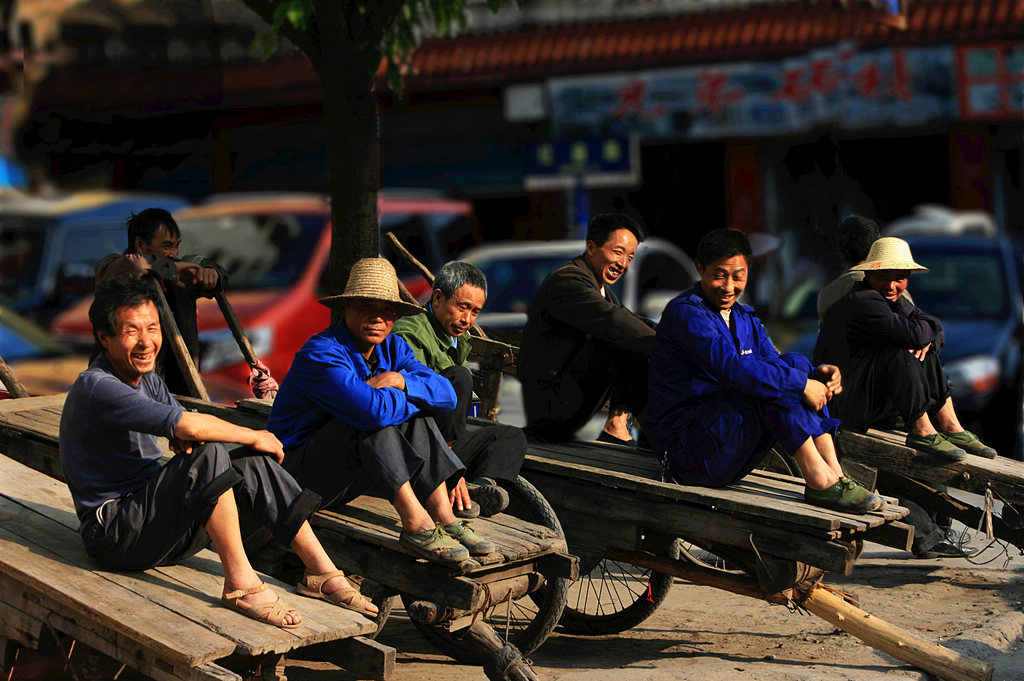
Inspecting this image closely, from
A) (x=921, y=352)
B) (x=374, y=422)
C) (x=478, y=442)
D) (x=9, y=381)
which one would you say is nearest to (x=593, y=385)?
(x=478, y=442)

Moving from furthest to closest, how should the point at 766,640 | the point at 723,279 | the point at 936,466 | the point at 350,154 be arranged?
the point at 350,154, the point at 936,466, the point at 766,640, the point at 723,279

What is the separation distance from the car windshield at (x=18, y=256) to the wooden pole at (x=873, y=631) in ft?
23.9

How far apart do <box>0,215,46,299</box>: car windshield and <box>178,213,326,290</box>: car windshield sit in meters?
1.28

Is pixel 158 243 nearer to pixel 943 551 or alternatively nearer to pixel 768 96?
pixel 943 551

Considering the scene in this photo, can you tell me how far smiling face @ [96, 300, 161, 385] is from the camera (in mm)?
3881

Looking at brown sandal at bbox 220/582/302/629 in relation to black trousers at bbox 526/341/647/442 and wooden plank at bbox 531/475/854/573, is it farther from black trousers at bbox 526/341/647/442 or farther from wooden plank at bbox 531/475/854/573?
black trousers at bbox 526/341/647/442

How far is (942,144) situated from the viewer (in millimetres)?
11305

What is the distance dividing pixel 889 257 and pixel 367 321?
9.18 feet

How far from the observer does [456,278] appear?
4902mm

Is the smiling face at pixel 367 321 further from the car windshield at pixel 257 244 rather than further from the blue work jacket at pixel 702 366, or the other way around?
the car windshield at pixel 257 244

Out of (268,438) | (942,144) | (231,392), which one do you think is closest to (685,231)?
(942,144)

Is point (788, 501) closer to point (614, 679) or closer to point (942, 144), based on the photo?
point (614, 679)

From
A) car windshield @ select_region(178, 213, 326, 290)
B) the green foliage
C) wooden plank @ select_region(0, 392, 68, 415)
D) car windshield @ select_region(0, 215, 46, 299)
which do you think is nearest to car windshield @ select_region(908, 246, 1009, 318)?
the green foliage

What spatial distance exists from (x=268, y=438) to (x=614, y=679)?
176 cm
